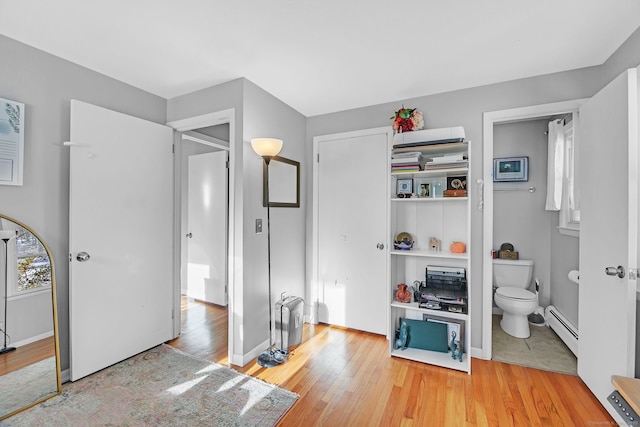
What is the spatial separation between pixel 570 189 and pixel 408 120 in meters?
1.73

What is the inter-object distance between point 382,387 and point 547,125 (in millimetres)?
3384

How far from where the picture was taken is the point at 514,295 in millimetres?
2914

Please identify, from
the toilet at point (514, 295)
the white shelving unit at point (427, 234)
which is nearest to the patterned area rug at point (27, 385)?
the white shelving unit at point (427, 234)

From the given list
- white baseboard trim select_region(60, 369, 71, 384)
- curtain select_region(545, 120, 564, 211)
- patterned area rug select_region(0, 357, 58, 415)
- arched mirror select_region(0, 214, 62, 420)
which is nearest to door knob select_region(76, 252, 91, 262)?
arched mirror select_region(0, 214, 62, 420)

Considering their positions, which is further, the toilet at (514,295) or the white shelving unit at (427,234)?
the toilet at (514,295)

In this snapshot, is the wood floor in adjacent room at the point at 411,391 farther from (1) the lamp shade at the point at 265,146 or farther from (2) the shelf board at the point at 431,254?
(1) the lamp shade at the point at 265,146

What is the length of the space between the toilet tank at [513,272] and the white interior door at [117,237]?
3.62 metres

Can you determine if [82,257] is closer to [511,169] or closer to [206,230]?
[206,230]

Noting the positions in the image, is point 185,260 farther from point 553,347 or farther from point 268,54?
point 553,347

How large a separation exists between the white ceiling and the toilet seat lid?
2.06 metres

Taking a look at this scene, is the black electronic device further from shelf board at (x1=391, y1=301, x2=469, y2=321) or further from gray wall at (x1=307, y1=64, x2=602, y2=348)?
gray wall at (x1=307, y1=64, x2=602, y2=348)

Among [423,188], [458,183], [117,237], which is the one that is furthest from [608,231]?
[117,237]

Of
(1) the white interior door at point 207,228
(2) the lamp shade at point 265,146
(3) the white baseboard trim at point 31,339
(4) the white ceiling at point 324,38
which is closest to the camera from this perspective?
(4) the white ceiling at point 324,38

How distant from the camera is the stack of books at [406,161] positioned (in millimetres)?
2518
